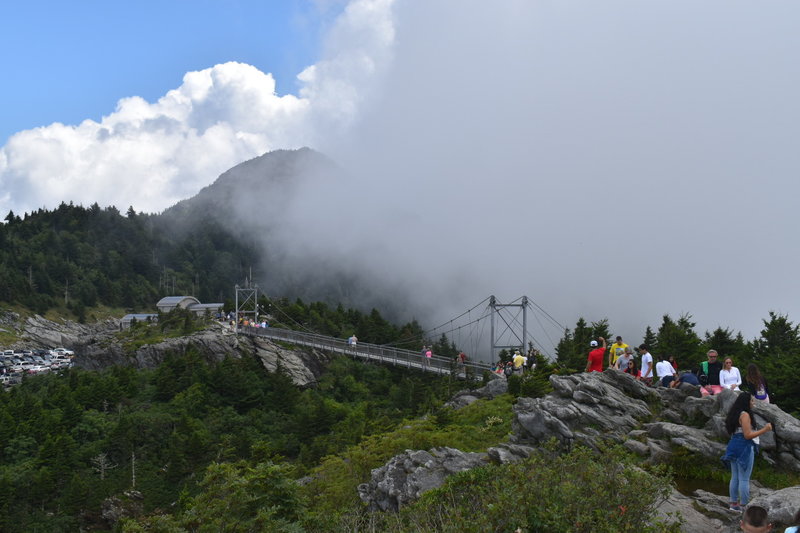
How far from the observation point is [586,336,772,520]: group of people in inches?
347

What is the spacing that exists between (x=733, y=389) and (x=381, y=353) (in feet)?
110

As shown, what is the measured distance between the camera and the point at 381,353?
44594 mm

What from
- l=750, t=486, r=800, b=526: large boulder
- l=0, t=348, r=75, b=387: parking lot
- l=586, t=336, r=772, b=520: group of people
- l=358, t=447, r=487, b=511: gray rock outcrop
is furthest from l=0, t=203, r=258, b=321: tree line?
l=750, t=486, r=800, b=526: large boulder

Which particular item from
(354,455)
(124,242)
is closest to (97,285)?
(124,242)

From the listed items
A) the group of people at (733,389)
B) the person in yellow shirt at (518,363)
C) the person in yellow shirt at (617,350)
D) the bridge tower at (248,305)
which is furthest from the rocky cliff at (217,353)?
the group of people at (733,389)

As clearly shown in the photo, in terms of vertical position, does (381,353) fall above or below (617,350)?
above

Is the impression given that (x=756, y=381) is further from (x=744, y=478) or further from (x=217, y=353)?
(x=217, y=353)

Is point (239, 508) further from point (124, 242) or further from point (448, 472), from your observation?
point (124, 242)

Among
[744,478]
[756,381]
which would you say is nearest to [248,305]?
[756,381]

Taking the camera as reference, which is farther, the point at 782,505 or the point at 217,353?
the point at 217,353

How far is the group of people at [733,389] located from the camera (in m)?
8.82

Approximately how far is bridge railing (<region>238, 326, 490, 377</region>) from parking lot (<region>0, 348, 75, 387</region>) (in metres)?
34.3

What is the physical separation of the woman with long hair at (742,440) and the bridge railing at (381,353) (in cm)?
2372

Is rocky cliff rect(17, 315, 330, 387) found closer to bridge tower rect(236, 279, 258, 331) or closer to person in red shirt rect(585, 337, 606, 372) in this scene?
bridge tower rect(236, 279, 258, 331)
